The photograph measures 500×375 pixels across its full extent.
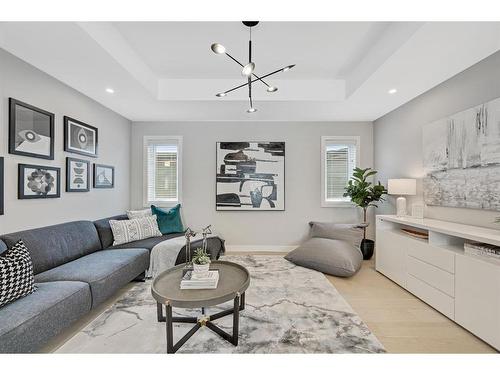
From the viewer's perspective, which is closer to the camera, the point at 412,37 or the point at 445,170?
the point at 412,37

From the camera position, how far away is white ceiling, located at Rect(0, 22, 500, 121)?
180 centimetres

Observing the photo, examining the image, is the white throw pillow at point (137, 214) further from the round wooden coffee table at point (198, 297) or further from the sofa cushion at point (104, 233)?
the round wooden coffee table at point (198, 297)

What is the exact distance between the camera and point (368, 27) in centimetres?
202

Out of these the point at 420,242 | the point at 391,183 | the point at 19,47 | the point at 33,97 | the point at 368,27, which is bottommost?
the point at 420,242

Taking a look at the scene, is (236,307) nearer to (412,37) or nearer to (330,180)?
(412,37)

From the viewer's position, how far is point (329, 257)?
296cm

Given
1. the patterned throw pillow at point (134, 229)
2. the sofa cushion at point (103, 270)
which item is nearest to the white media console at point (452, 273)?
the sofa cushion at point (103, 270)

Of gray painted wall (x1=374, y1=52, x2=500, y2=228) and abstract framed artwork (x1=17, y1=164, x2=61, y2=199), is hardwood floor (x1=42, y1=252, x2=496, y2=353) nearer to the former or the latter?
gray painted wall (x1=374, y1=52, x2=500, y2=228)

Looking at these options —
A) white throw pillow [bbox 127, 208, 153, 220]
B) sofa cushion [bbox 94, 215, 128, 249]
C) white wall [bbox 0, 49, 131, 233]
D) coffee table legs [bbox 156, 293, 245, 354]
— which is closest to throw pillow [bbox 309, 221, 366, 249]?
coffee table legs [bbox 156, 293, 245, 354]

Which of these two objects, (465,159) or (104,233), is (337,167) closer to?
(465,159)

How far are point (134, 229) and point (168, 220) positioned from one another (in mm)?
609

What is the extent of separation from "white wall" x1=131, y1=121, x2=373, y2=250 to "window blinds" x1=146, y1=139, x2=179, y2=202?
0.68ft

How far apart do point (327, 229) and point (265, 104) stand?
2216 mm
